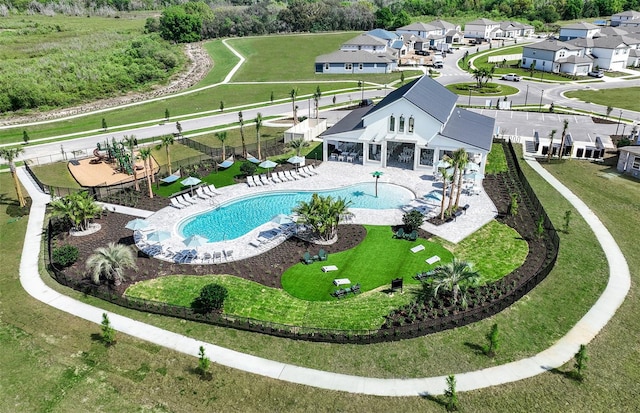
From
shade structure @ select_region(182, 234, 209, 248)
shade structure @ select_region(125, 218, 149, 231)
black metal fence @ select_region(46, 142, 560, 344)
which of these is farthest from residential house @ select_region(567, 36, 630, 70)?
shade structure @ select_region(125, 218, 149, 231)

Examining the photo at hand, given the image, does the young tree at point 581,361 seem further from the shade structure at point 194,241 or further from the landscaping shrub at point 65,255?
the landscaping shrub at point 65,255

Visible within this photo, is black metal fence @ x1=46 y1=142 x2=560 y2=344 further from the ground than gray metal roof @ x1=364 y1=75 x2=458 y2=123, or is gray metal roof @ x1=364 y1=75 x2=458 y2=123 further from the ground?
gray metal roof @ x1=364 y1=75 x2=458 y2=123

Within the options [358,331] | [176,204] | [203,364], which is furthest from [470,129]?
[203,364]

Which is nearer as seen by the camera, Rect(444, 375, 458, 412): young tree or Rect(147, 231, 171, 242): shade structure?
Rect(444, 375, 458, 412): young tree

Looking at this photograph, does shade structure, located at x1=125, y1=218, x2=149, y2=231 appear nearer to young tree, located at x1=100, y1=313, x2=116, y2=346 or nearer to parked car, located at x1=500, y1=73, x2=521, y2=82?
young tree, located at x1=100, y1=313, x2=116, y2=346

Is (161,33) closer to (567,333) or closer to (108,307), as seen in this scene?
(108,307)

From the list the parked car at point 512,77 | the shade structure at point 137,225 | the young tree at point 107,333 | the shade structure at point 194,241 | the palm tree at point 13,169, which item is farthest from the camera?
the parked car at point 512,77

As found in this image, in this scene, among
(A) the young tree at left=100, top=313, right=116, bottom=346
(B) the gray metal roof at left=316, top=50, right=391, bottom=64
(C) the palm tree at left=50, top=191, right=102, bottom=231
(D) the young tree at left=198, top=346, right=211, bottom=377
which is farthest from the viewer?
(B) the gray metal roof at left=316, top=50, right=391, bottom=64

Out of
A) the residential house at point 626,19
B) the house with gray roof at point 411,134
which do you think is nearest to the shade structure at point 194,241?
the house with gray roof at point 411,134
